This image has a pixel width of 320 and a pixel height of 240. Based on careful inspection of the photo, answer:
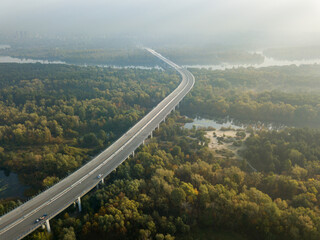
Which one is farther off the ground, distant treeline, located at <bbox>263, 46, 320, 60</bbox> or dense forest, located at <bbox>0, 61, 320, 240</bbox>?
distant treeline, located at <bbox>263, 46, 320, 60</bbox>

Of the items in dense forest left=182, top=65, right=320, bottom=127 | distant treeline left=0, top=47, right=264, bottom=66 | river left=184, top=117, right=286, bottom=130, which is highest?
distant treeline left=0, top=47, right=264, bottom=66

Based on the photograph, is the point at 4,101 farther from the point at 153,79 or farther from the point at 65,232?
the point at 65,232

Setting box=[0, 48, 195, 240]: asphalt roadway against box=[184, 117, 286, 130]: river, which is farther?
box=[184, 117, 286, 130]: river

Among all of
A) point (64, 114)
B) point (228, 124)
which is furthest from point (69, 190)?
point (228, 124)

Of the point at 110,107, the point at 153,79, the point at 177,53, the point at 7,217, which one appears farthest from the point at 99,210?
the point at 177,53

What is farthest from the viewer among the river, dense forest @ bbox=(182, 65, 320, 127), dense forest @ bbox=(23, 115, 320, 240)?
dense forest @ bbox=(182, 65, 320, 127)

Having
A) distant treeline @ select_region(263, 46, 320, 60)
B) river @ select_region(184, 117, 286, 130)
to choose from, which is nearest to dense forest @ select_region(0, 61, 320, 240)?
river @ select_region(184, 117, 286, 130)

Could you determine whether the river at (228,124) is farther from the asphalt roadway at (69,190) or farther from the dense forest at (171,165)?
the asphalt roadway at (69,190)

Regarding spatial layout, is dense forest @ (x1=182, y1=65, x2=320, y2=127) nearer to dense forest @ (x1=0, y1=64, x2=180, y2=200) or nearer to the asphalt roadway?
dense forest @ (x1=0, y1=64, x2=180, y2=200)
